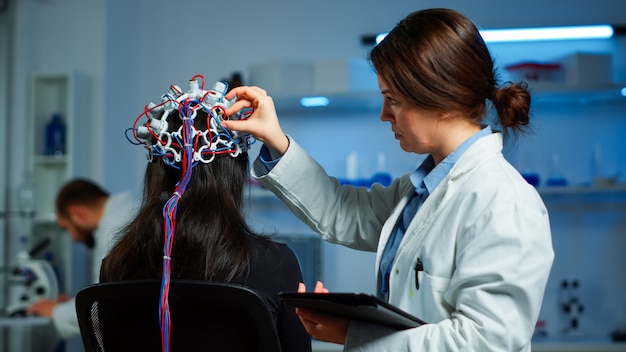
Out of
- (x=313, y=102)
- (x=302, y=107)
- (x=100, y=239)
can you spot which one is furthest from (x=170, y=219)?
(x=302, y=107)

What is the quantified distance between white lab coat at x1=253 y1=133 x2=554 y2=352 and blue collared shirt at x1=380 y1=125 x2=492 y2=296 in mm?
22

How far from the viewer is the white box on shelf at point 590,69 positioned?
3.41 metres

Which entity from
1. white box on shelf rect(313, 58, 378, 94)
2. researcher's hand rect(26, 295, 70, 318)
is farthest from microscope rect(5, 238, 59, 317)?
white box on shelf rect(313, 58, 378, 94)

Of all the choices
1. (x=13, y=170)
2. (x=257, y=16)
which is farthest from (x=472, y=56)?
(x=13, y=170)

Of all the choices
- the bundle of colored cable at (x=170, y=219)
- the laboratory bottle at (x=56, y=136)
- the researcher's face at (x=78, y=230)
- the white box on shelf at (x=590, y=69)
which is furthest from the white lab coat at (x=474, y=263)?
the laboratory bottle at (x=56, y=136)

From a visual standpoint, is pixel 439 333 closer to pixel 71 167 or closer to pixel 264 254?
pixel 264 254

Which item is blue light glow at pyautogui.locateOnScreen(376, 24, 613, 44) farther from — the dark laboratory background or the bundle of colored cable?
the bundle of colored cable

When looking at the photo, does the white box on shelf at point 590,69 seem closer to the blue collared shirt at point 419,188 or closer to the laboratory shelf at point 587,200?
the laboratory shelf at point 587,200

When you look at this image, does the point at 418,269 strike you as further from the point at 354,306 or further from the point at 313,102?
the point at 313,102

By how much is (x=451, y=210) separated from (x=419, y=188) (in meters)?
0.17

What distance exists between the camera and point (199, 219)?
4.06ft

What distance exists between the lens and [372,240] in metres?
1.52

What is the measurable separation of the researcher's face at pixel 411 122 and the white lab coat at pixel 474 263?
0.08 metres

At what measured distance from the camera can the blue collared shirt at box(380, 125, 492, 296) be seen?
49.3 inches
